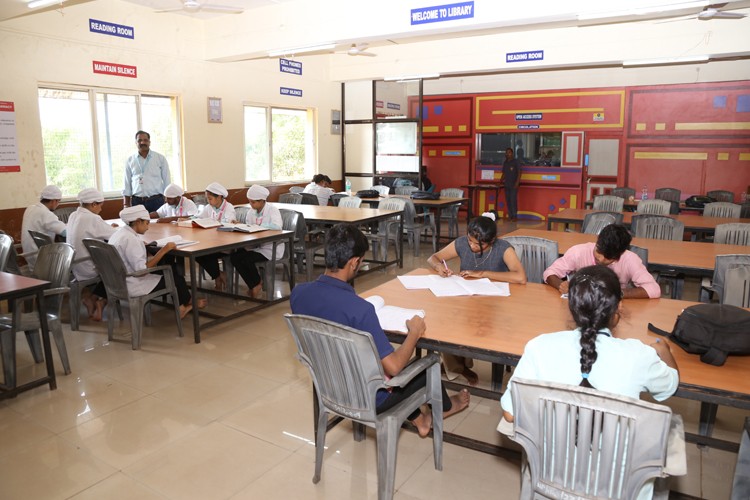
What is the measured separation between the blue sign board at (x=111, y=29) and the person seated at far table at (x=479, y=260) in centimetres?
616

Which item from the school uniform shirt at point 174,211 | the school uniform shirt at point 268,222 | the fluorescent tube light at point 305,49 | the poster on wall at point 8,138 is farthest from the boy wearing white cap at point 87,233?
the fluorescent tube light at point 305,49

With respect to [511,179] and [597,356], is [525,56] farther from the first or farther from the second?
[597,356]

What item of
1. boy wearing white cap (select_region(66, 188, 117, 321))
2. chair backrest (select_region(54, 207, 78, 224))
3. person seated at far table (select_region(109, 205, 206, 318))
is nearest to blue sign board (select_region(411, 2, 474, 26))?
person seated at far table (select_region(109, 205, 206, 318))

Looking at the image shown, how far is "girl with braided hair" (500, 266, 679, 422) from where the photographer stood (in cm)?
169

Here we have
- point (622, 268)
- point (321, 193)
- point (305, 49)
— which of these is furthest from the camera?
point (321, 193)

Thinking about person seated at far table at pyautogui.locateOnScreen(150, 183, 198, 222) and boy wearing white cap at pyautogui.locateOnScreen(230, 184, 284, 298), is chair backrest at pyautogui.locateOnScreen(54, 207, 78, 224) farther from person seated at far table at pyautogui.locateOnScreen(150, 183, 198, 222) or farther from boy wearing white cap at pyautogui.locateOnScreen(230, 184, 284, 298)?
boy wearing white cap at pyautogui.locateOnScreen(230, 184, 284, 298)

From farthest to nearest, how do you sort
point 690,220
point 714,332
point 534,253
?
1. point 690,220
2. point 534,253
3. point 714,332

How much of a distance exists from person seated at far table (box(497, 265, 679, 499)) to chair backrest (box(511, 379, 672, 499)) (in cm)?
13

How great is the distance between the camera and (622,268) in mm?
3109

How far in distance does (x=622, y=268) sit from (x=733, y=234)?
257cm

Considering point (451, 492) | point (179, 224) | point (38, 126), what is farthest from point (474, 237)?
point (38, 126)

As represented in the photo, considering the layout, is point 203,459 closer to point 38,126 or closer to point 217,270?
point 217,270

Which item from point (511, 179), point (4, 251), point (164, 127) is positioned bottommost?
point (4, 251)

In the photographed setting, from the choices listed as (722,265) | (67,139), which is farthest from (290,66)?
(722,265)
